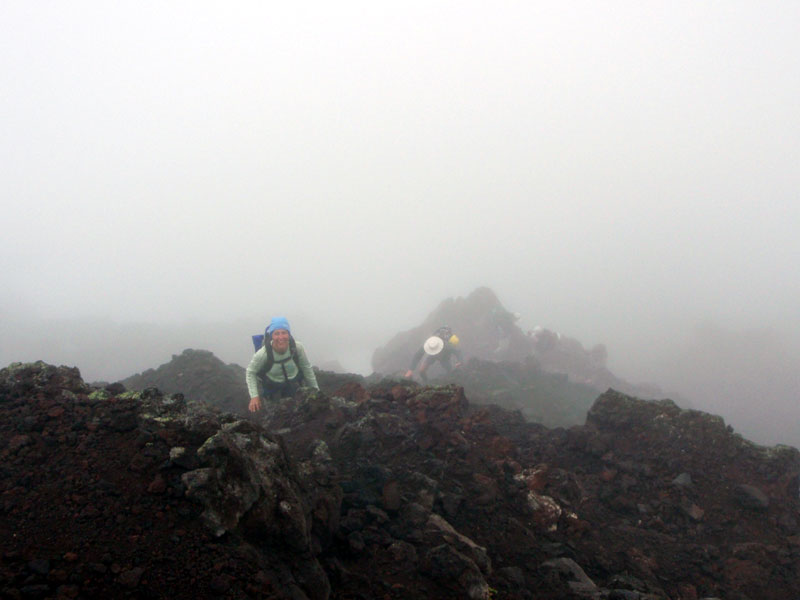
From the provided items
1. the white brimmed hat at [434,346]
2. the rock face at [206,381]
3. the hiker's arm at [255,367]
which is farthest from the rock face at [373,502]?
the white brimmed hat at [434,346]

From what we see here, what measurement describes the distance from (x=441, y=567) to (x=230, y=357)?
60.1 m

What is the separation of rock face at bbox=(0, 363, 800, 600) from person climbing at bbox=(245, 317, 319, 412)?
106cm

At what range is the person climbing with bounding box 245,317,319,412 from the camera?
10.4m

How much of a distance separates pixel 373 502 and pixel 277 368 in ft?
17.9

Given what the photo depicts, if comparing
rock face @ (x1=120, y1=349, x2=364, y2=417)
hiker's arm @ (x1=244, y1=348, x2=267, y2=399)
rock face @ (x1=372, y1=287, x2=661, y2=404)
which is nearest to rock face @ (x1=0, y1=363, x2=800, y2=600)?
hiker's arm @ (x1=244, y1=348, x2=267, y2=399)

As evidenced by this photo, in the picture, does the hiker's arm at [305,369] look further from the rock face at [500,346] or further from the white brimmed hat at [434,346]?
the rock face at [500,346]

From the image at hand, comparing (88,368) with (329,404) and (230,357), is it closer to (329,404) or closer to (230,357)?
(230,357)

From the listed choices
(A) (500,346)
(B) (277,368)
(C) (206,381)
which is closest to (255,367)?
(B) (277,368)

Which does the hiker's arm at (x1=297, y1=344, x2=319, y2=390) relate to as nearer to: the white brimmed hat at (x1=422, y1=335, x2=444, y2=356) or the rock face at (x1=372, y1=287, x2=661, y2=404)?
the white brimmed hat at (x1=422, y1=335, x2=444, y2=356)

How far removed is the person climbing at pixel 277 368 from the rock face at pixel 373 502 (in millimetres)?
1060

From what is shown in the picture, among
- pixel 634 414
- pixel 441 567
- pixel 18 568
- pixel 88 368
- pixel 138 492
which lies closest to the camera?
pixel 18 568

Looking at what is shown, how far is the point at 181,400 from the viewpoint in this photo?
6660 mm

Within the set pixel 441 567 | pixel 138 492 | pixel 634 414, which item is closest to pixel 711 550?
pixel 634 414

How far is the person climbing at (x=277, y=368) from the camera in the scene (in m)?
10.4
